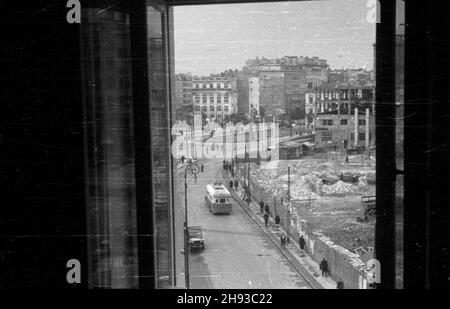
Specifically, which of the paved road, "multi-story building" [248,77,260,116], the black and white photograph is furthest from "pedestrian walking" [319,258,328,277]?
"multi-story building" [248,77,260,116]

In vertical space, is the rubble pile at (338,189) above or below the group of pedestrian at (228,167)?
below

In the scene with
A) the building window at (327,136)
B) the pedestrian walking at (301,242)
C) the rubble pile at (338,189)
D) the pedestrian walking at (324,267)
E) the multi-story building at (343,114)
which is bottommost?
the pedestrian walking at (324,267)

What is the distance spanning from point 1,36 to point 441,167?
168cm

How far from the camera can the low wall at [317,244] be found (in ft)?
5.34

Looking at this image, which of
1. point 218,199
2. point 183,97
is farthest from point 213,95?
point 218,199

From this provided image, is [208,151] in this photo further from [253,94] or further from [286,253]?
[286,253]

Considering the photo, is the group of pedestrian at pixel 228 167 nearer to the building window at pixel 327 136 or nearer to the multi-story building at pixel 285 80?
the multi-story building at pixel 285 80

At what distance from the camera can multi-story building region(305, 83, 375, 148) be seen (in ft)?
5.28

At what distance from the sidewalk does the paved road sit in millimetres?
22

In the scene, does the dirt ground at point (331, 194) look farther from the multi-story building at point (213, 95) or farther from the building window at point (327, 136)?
the multi-story building at point (213, 95)

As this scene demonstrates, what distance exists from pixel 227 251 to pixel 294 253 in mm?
255

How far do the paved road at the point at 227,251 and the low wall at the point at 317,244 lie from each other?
0.09 metres

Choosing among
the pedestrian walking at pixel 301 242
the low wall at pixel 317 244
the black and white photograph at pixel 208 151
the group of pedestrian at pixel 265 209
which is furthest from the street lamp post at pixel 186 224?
the pedestrian walking at pixel 301 242

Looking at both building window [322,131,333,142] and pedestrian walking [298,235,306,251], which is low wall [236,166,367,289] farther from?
building window [322,131,333,142]
